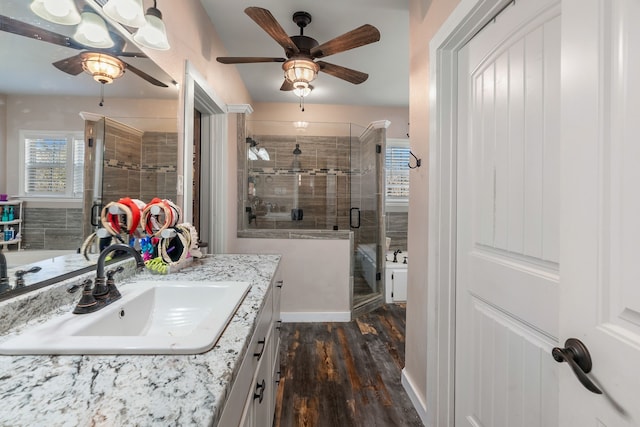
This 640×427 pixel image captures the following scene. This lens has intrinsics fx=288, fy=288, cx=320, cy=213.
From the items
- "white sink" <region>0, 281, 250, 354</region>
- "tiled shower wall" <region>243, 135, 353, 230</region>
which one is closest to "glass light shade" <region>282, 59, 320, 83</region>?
"tiled shower wall" <region>243, 135, 353, 230</region>

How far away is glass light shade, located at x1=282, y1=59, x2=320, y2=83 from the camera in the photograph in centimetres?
216

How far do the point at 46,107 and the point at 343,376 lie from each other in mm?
2131

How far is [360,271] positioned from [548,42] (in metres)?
2.63

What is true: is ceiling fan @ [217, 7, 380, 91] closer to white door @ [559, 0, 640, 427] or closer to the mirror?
the mirror

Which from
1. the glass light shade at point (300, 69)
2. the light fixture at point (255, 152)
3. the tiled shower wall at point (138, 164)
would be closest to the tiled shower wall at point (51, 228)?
the tiled shower wall at point (138, 164)

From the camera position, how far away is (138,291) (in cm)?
108

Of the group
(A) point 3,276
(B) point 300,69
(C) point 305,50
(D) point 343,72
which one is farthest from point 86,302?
(D) point 343,72

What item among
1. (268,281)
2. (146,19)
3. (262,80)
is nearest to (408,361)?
(268,281)

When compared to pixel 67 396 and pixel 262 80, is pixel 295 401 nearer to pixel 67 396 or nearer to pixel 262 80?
pixel 67 396

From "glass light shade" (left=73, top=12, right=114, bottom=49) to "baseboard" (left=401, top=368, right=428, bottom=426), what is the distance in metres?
2.29

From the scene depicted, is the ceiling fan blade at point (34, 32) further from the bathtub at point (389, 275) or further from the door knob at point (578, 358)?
the bathtub at point (389, 275)

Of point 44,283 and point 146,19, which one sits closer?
point 44,283

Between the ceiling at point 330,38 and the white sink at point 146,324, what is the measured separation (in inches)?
81.4

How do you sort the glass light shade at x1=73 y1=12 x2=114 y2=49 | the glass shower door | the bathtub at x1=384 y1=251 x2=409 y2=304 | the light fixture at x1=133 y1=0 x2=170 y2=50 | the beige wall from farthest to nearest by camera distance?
the bathtub at x1=384 y1=251 x2=409 y2=304 < the glass shower door < the beige wall < the light fixture at x1=133 y1=0 x2=170 y2=50 < the glass light shade at x1=73 y1=12 x2=114 y2=49
